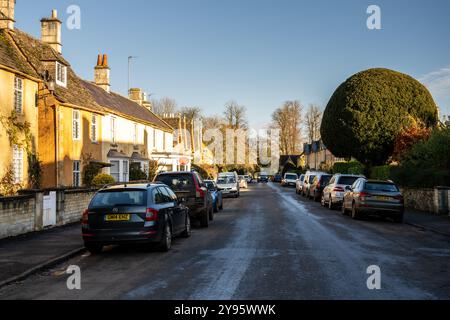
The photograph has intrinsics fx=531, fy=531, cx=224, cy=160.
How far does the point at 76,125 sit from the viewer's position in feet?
96.0

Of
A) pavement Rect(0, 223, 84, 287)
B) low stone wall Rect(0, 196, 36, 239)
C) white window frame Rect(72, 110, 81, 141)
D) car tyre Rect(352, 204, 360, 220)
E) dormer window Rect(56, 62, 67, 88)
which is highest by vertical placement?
dormer window Rect(56, 62, 67, 88)

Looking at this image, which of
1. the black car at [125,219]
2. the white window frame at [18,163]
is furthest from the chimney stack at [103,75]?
the black car at [125,219]

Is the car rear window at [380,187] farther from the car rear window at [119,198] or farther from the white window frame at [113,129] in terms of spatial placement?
the white window frame at [113,129]

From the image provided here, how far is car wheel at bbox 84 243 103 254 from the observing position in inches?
463

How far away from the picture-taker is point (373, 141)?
3962cm

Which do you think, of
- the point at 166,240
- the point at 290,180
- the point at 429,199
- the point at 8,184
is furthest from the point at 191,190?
the point at 290,180

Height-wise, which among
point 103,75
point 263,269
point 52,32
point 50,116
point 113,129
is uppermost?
point 52,32

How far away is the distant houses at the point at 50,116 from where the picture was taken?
892 inches

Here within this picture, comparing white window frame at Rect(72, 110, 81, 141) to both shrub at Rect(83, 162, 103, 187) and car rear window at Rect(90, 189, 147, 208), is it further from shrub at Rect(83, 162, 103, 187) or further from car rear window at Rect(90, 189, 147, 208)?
car rear window at Rect(90, 189, 147, 208)

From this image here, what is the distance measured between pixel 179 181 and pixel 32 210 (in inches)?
180

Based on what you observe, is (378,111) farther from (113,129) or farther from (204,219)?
(204,219)

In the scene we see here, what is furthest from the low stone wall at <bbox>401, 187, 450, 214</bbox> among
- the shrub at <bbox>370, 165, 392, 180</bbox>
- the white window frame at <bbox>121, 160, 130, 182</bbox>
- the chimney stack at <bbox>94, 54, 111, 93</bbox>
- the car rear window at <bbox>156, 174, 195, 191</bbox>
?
the chimney stack at <bbox>94, 54, 111, 93</bbox>

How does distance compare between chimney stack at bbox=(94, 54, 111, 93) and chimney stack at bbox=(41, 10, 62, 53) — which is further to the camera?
chimney stack at bbox=(94, 54, 111, 93)
